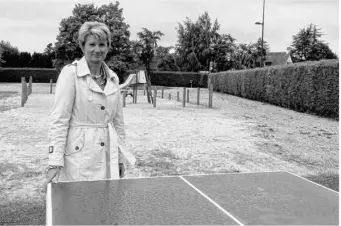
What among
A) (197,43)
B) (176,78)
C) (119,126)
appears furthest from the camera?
(197,43)

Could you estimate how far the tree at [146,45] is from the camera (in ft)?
174

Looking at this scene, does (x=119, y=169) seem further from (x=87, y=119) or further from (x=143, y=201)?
(x=143, y=201)

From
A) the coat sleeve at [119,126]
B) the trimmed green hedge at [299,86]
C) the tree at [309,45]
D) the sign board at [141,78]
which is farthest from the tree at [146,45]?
the coat sleeve at [119,126]

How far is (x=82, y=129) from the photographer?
3.06 metres

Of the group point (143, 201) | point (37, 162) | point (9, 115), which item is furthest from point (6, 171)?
point (9, 115)

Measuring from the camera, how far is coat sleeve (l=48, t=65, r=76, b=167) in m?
2.95

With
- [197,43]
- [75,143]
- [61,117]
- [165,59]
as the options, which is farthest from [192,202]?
[197,43]

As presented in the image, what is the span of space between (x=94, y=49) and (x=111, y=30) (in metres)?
47.0

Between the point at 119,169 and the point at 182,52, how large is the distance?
205 ft

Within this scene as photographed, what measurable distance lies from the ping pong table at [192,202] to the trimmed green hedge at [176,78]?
48.1m

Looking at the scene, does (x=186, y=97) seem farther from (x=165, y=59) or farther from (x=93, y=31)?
(x=165, y=59)

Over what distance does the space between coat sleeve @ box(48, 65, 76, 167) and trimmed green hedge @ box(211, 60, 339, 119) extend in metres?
14.1

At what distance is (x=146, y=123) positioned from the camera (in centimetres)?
1267

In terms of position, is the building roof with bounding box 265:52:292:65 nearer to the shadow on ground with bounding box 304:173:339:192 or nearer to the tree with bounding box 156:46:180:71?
the tree with bounding box 156:46:180:71
